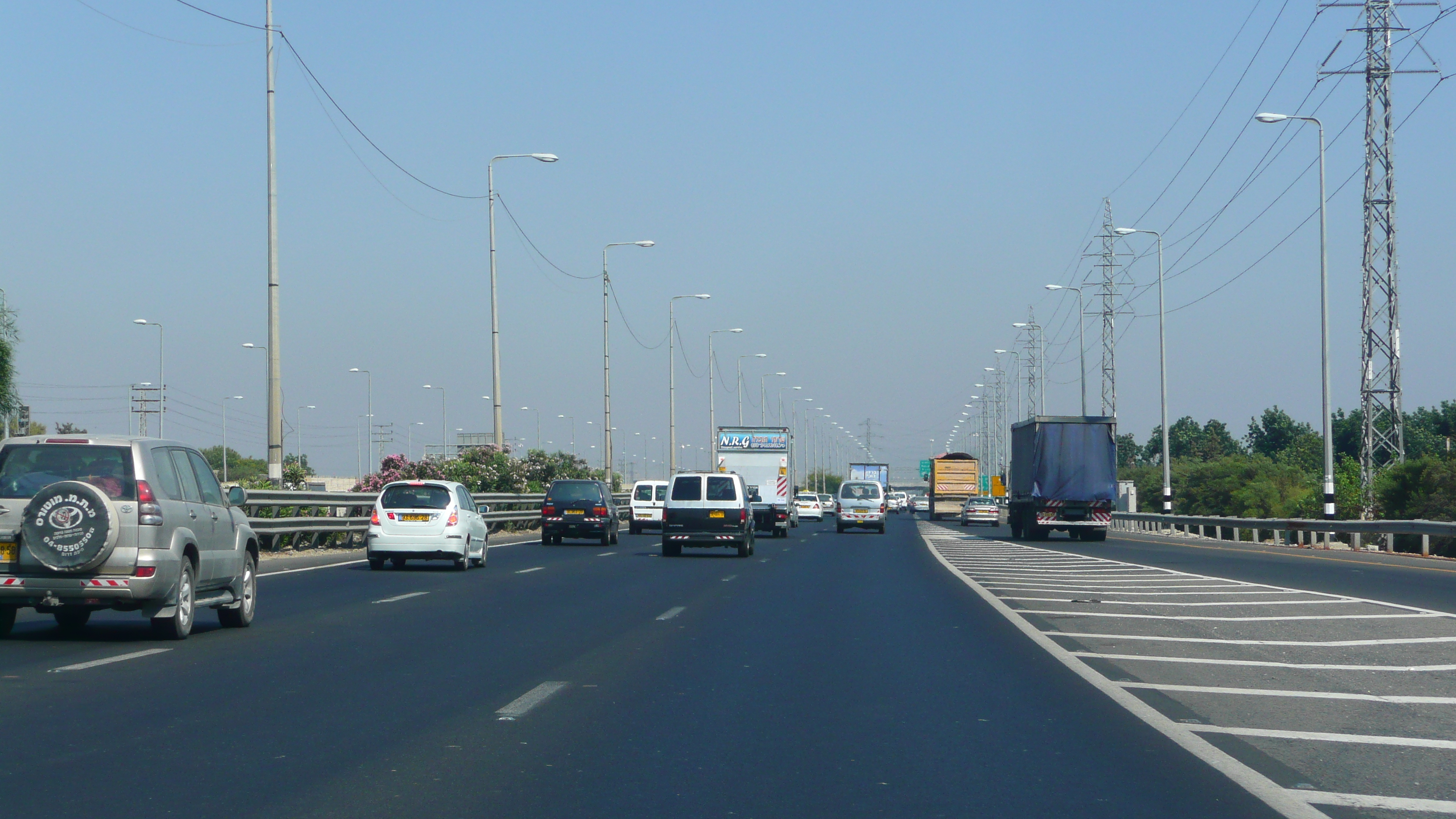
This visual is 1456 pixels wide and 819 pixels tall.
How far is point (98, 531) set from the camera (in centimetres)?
1297

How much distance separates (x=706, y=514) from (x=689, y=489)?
82 centimetres

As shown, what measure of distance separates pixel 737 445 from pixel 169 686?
42489 millimetres

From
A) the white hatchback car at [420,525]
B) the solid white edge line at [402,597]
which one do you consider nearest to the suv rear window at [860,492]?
the white hatchback car at [420,525]

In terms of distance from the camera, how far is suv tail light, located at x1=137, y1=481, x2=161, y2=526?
43.3ft

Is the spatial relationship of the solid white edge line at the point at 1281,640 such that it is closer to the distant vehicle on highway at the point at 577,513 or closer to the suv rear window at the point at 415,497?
the suv rear window at the point at 415,497

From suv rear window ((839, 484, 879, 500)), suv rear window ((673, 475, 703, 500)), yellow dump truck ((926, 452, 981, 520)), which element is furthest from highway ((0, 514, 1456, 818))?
yellow dump truck ((926, 452, 981, 520))

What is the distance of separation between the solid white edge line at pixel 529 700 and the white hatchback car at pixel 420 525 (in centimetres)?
1581

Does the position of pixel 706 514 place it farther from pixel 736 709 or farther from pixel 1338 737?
pixel 1338 737

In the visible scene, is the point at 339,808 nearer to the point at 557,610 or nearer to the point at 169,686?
the point at 169,686

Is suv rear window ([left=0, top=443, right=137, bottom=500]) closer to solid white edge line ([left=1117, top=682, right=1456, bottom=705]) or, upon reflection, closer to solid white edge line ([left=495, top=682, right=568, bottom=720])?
solid white edge line ([left=495, top=682, right=568, bottom=720])

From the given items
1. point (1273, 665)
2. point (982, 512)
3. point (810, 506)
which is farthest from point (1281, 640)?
point (810, 506)

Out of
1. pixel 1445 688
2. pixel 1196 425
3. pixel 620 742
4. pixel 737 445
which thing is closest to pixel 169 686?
pixel 620 742

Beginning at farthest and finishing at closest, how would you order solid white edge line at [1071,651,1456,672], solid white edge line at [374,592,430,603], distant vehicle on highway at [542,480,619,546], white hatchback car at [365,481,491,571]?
distant vehicle on highway at [542,480,619,546] < white hatchback car at [365,481,491,571] < solid white edge line at [374,592,430,603] < solid white edge line at [1071,651,1456,672]

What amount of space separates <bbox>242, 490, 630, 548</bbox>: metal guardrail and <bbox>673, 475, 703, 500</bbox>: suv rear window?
6593mm
